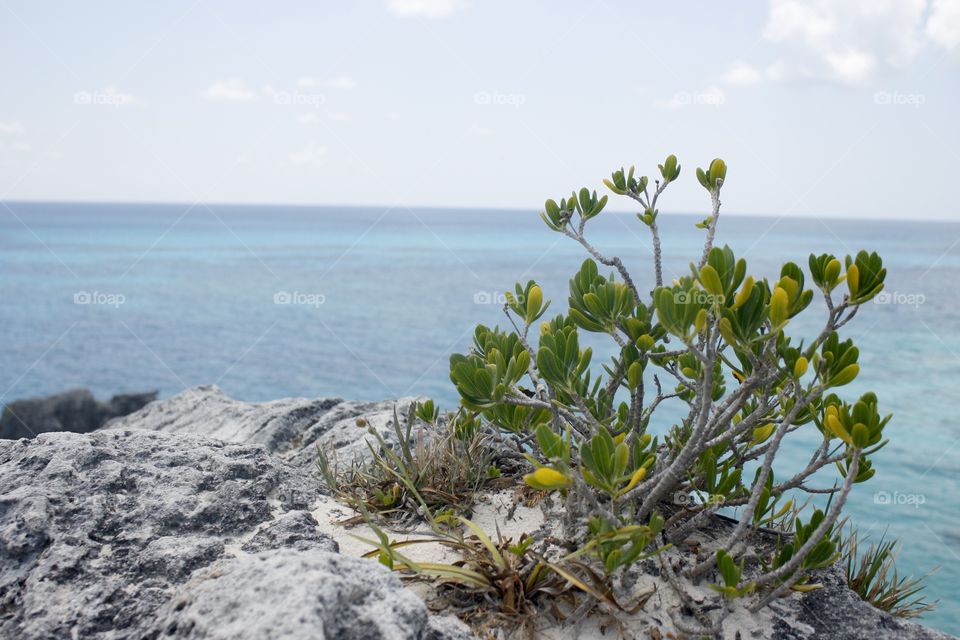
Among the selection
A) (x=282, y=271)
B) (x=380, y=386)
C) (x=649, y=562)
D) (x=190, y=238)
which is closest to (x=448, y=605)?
(x=649, y=562)

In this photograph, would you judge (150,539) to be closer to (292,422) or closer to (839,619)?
(292,422)

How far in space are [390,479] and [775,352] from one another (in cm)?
213

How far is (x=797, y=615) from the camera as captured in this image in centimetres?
300

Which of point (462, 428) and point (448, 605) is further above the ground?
point (462, 428)

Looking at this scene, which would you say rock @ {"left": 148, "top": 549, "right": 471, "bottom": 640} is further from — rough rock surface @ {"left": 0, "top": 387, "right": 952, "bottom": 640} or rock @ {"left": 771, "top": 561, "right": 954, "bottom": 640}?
rock @ {"left": 771, "top": 561, "right": 954, "bottom": 640}

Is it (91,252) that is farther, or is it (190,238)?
(190,238)

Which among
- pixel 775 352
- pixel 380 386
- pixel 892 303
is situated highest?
pixel 775 352

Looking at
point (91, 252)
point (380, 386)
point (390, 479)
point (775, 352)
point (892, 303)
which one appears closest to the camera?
point (775, 352)

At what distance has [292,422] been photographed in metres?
5.46

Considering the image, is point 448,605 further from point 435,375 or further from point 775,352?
point 435,375

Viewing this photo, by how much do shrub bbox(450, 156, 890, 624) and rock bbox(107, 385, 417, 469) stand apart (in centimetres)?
113

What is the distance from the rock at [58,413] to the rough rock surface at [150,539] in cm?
1099

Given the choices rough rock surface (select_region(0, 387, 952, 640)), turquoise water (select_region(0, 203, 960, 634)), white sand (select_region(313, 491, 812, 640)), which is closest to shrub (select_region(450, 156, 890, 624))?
white sand (select_region(313, 491, 812, 640))

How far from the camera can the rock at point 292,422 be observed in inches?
186
